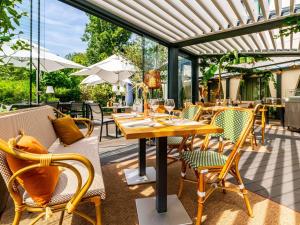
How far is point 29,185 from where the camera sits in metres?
1.35

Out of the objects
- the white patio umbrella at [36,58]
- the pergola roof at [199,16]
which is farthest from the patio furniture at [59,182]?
the white patio umbrella at [36,58]

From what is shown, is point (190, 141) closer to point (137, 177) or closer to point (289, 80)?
point (137, 177)

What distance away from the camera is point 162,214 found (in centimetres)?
198

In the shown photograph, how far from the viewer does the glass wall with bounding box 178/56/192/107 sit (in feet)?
24.0

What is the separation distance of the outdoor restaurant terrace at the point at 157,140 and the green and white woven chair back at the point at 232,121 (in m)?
0.01

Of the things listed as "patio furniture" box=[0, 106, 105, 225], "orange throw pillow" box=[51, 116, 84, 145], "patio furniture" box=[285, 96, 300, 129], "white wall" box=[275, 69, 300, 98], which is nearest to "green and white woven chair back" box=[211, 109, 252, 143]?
"patio furniture" box=[0, 106, 105, 225]

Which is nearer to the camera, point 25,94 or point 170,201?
point 170,201

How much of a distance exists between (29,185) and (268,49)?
840 cm

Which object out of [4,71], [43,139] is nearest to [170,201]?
[43,139]

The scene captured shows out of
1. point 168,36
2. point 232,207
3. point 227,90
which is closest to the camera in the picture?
point 232,207

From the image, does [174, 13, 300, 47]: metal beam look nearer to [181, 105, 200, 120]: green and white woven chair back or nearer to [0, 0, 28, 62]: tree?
[181, 105, 200, 120]: green and white woven chair back

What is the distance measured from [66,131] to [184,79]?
5.43 metres

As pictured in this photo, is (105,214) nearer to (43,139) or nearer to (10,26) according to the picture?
(43,139)

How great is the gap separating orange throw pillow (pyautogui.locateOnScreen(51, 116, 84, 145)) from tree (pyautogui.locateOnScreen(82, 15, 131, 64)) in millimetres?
16848
